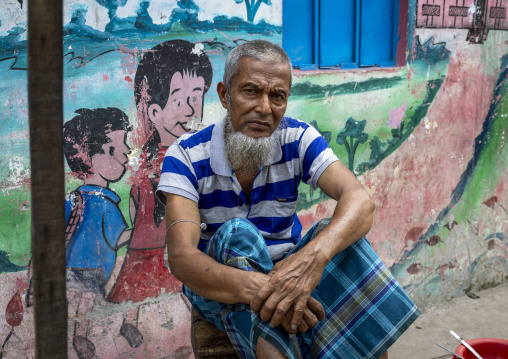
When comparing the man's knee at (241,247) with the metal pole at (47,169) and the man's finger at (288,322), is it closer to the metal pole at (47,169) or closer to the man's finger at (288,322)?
the man's finger at (288,322)

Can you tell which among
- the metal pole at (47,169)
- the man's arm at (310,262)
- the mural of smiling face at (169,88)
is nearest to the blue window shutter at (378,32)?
the mural of smiling face at (169,88)

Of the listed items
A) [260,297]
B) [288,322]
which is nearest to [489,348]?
[288,322]

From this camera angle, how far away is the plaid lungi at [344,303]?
1783 mm

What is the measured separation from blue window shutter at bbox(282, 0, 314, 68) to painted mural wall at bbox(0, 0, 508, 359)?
0.17 meters

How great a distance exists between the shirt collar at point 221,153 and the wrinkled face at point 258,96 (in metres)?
0.07

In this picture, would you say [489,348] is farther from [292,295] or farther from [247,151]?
[247,151]

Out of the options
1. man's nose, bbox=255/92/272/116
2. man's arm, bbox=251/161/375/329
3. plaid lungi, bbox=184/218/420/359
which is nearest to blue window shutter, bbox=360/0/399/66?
man's nose, bbox=255/92/272/116

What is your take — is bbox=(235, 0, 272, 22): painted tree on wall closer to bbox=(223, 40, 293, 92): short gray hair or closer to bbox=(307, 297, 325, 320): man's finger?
bbox=(223, 40, 293, 92): short gray hair

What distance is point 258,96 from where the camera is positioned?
2.14 meters

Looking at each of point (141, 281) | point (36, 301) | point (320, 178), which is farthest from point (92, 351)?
point (36, 301)

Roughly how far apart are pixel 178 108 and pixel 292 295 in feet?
5.19

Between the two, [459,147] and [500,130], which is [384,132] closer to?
[459,147]

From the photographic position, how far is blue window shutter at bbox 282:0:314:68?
3.27m

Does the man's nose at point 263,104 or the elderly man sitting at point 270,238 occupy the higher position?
the man's nose at point 263,104
